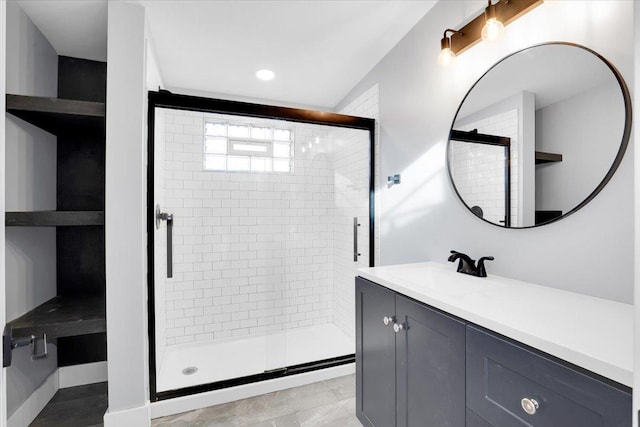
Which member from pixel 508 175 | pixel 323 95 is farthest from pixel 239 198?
pixel 508 175

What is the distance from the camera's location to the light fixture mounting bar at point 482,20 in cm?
137

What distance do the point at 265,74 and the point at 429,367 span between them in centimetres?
266

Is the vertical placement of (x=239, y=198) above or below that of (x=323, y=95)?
below

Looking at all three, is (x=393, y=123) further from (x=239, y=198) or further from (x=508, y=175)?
(x=239, y=198)

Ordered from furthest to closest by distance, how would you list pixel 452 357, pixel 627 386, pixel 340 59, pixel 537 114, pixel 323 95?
pixel 323 95, pixel 340 59, pixel 537 114, pixel 452 357, pixel 627 386

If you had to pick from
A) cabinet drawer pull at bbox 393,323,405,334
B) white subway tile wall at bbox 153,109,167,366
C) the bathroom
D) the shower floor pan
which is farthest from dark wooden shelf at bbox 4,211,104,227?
cabinet drawer pull at bbox 393,323,405,334

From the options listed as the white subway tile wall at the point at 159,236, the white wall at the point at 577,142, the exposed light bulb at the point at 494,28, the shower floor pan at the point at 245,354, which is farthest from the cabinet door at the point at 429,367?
the white subway tile wall at the point at 159,236

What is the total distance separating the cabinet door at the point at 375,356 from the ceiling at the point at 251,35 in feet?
5.64

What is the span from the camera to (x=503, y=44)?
1532mm

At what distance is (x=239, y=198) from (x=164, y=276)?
976 mm

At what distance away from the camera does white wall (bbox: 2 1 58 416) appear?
5.62ft

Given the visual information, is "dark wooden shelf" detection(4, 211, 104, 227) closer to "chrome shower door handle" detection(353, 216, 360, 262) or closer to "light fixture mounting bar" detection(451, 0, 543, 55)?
"chrome shower door handle" detection(353, 216, 360, 262)

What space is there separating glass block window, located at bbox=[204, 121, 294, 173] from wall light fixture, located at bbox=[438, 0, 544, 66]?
152 cm

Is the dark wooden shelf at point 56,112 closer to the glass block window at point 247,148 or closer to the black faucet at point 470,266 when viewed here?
the glass block window at point 247,148
